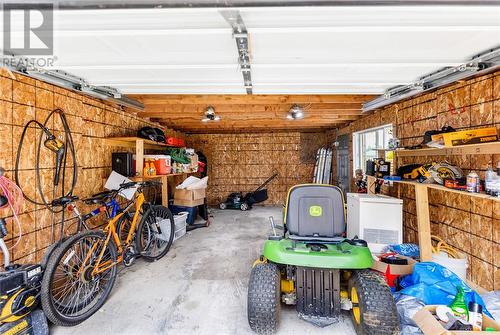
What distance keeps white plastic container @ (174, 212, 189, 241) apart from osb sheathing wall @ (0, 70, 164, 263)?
1397 millimetres

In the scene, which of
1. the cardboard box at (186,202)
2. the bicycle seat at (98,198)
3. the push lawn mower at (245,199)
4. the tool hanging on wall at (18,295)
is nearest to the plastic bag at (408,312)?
the tool hanging on wall at (18,295)

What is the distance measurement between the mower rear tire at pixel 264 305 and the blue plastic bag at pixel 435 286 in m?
1.20

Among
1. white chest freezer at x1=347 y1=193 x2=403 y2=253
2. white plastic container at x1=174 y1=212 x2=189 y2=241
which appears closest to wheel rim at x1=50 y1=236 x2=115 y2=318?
white plastic container at x1=174 y1=212 x2=189 y2=241

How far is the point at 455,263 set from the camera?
237cm

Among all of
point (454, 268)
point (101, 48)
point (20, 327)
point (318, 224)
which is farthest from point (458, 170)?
point (20, 327)

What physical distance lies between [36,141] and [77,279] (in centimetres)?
136

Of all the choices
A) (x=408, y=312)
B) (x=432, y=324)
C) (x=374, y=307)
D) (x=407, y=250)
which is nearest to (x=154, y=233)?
(x=374, y=307)

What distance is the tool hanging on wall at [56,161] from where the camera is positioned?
7.23ft

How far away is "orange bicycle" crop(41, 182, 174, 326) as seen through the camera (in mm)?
1881

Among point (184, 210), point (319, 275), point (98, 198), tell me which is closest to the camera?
point (319, 275)

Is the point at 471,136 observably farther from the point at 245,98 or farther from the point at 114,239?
the point at 114,239

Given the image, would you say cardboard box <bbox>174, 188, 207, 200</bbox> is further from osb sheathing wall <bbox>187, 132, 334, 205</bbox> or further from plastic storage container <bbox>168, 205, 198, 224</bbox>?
osb sheathing wall <bbox>187, 132, 334, 205</bbox>

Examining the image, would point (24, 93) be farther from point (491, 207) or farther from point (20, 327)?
point (491, 207)

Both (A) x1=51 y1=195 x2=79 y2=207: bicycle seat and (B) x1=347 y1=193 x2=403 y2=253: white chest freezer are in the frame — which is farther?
(B) x1=347 y1=193 x2=403 y2=253: white chest freezer
